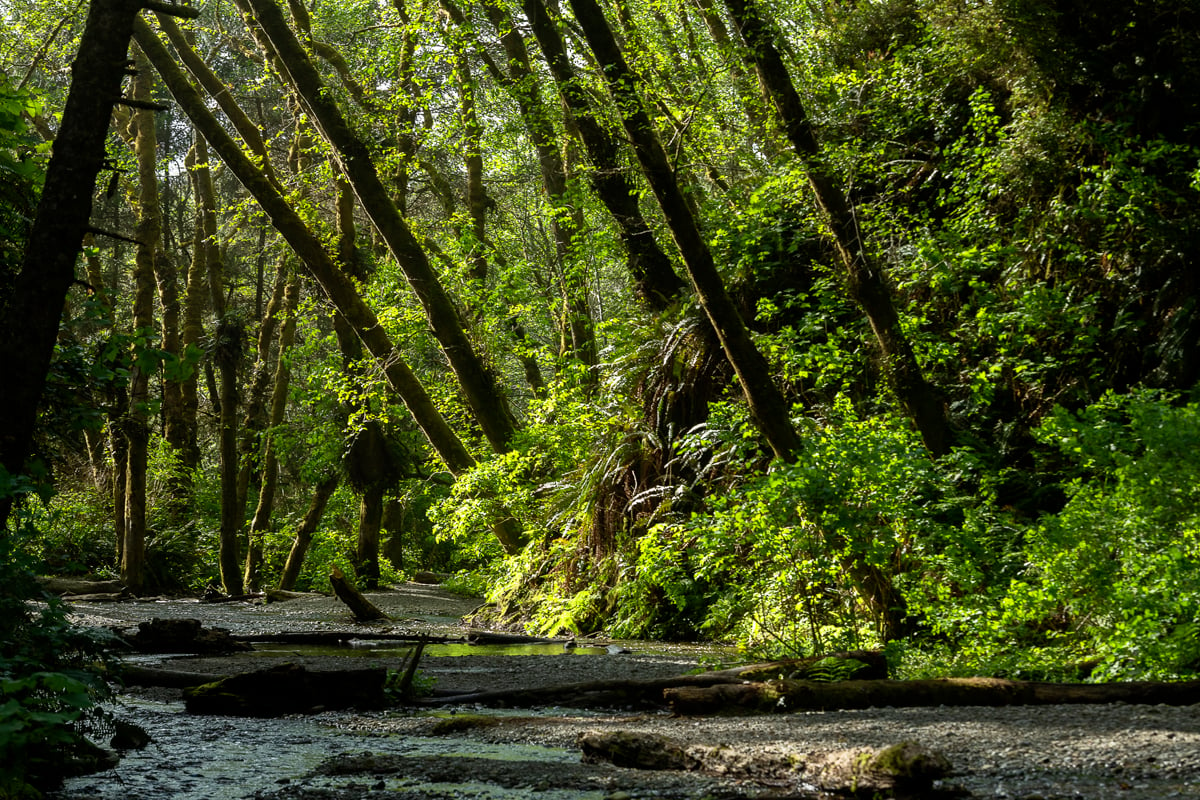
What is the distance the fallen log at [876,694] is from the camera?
530 centimetres

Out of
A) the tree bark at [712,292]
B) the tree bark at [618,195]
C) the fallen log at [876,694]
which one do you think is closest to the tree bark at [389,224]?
the tree bark at [618,195]

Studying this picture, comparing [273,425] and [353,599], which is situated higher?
[273,425]

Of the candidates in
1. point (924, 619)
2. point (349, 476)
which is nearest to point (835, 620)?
point (924, 619)

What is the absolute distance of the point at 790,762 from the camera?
164 inches

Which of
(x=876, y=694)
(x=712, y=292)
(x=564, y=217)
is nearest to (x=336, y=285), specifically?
(x=564, y=217)

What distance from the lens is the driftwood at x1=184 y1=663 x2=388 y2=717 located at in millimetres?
6301

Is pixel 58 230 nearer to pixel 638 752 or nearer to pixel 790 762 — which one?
pixel 638 752

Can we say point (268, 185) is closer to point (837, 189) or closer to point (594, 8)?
point (594, 8)

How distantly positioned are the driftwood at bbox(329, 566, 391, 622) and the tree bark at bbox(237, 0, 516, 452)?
2.97 m

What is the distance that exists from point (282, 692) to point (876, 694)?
12.2 feet

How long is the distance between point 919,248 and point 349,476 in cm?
1387

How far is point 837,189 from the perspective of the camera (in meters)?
10.2

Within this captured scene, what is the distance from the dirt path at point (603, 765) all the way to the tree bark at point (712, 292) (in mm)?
3283

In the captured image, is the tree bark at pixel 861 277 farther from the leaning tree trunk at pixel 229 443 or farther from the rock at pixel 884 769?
the leaning tree trunk at pixel 229 443
